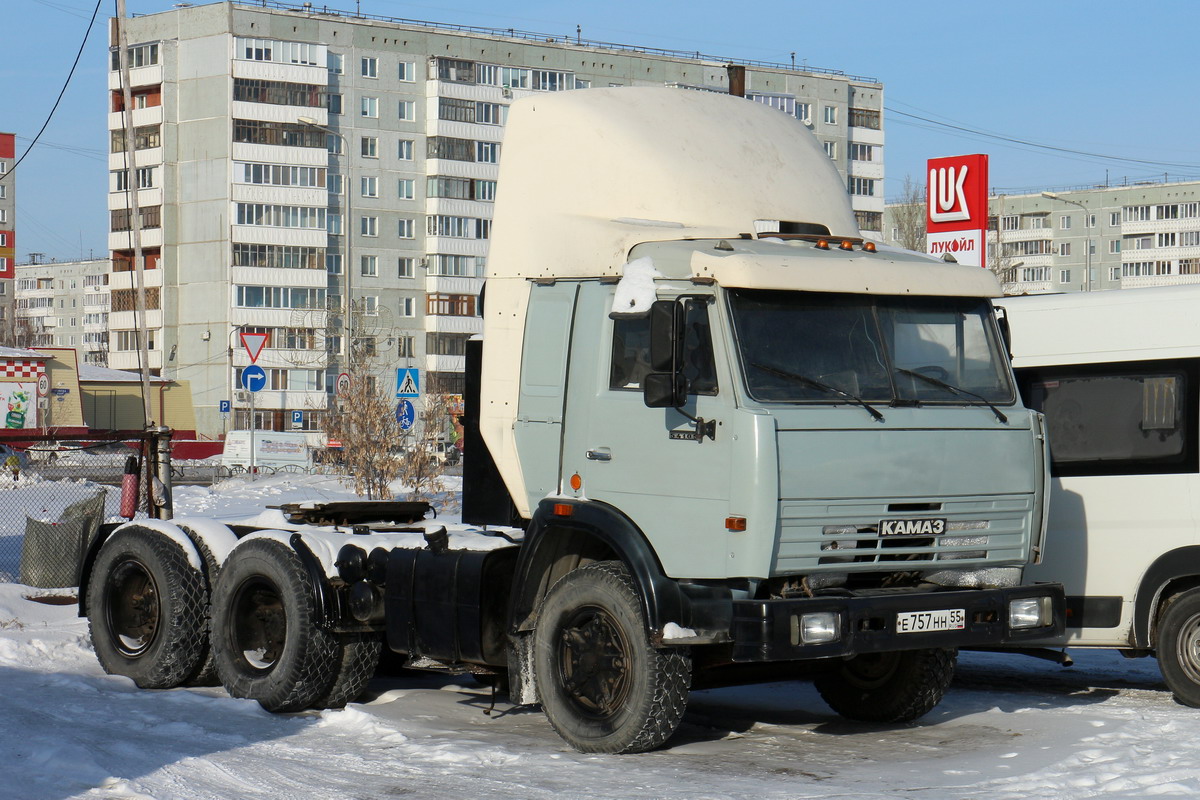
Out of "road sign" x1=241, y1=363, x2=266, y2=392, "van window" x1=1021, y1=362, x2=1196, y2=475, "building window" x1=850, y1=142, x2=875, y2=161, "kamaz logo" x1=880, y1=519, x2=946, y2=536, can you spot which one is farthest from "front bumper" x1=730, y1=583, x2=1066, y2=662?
"building window" x1=850, y1=142, x2=875, y2=161

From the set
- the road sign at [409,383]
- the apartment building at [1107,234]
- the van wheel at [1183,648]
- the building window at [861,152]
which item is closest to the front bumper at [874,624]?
the van wheel at [1183,648]

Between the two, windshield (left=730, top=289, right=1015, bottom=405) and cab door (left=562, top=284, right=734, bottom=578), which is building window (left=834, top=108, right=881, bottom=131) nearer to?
windshield (left=730, top=289, right=1015, bottom=405)

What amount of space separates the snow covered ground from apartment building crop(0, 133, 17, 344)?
31.4 metres

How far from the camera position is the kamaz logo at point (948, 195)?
15.3m

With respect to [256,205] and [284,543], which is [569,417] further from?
[256,205]

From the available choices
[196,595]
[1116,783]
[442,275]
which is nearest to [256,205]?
[442,275]

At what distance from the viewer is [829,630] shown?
25.6ft

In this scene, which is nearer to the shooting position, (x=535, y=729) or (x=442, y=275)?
(x=535, y=729)

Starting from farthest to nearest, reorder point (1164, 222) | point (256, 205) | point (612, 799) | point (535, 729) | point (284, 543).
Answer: point (1164, 222), point (256, 205), point (284, 543), point (535, 729), point (612, 799)

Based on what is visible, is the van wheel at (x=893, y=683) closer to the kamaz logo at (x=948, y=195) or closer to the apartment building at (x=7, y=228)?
the kamaz logo at (x=948, y=195)

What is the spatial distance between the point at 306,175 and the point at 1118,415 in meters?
72.7

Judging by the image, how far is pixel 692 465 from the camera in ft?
26.4

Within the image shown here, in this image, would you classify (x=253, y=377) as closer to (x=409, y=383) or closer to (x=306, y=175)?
(x=409, y=383)

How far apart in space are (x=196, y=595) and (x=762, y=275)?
5178 millimetres
